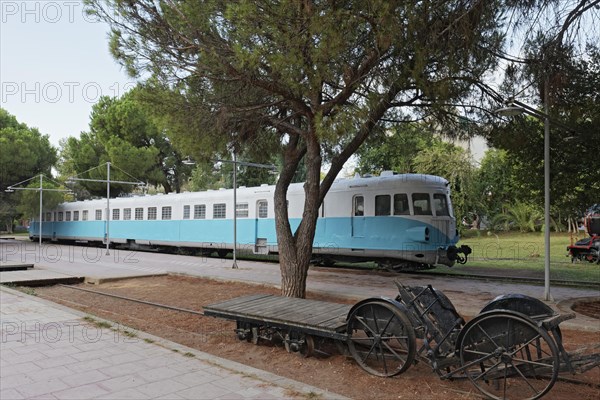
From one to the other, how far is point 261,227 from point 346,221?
13.8 ft

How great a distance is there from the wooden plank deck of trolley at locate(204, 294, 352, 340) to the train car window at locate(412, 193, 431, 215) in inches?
312

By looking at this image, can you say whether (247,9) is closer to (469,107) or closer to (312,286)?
(469,107)

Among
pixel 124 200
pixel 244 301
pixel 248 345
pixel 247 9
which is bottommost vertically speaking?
pixel 248 345

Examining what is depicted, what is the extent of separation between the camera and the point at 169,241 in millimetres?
22734

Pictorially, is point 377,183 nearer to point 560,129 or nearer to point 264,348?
point 560,129

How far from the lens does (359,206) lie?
1514 cm

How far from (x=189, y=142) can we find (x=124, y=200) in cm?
1827

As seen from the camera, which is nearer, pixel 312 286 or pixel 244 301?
pixel 244 301

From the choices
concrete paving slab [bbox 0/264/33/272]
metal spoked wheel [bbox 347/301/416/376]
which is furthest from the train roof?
metal spoked wheel [bbox 347/301/416/376]

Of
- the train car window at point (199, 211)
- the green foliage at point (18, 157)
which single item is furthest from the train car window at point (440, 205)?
the green foliage at point (18, 157)

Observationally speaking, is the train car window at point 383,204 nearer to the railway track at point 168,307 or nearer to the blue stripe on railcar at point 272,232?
the blue stripe on railcar at point 272,232

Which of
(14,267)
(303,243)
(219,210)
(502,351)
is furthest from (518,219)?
(502,351)

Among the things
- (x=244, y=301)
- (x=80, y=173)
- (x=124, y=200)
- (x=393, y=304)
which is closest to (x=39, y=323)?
(x=244, y=301)

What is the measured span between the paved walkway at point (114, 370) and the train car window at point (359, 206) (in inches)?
381
